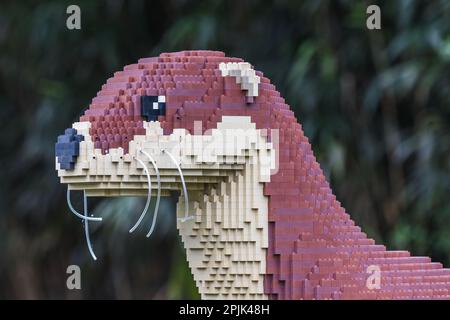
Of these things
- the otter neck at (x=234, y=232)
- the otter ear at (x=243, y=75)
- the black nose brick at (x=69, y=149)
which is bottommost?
the otter neck at (x=234, y=232)

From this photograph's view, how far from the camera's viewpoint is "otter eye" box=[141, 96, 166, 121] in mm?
2314

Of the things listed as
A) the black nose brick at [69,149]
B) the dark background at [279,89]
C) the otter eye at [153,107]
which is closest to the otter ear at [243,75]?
the otter eye at [153,107]

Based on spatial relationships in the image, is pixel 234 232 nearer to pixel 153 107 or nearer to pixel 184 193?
pixel 184 193

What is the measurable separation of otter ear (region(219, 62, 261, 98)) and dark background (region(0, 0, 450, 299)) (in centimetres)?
249

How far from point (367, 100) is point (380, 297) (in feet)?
9.83

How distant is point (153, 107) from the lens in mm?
2318

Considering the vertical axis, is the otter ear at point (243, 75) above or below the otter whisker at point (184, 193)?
above

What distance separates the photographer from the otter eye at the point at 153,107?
2314mm

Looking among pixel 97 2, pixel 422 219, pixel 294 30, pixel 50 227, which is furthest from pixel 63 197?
pixel 422 219

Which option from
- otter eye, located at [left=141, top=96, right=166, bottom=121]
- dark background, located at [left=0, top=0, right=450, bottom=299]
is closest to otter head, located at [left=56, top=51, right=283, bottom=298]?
otter eye, located at [left=141, top=96, right=166, bottom=121]

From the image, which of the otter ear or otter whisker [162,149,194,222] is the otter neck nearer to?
otter whisker [162,149,194,222]

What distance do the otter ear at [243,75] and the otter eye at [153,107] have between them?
0.48 ft

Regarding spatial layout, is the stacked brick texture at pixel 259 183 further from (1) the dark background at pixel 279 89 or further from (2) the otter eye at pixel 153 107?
(1) the dark background at pixel 279 89

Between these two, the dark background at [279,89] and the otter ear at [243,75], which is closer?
the otter ear at [243,75]
